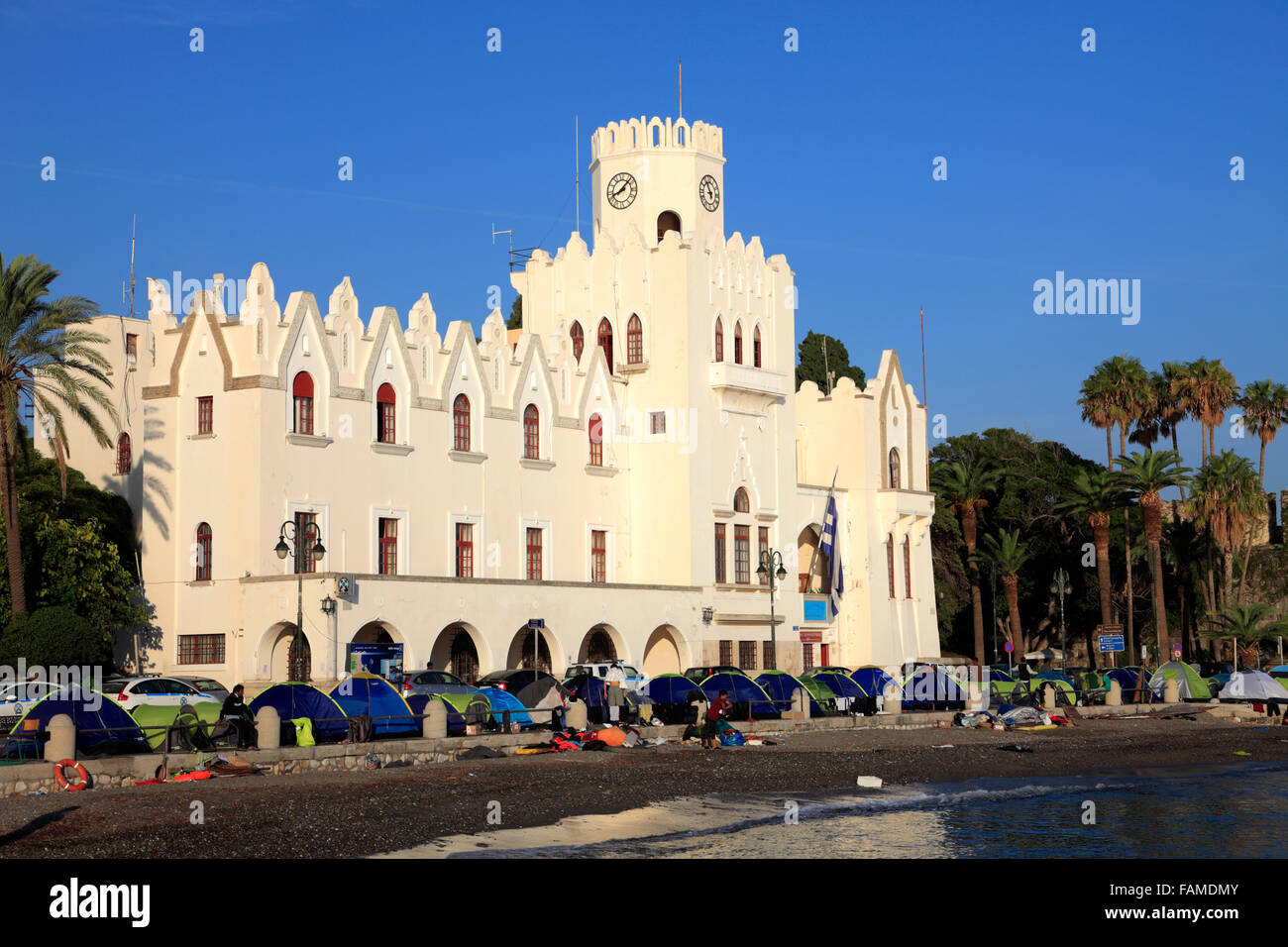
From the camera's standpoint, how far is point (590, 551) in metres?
56.2

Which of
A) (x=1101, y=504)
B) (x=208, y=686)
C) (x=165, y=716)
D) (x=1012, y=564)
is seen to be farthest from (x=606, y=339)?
(x=165, y=716)

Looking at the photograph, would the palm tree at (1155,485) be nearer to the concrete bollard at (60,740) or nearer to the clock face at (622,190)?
the clock face at (622,190)

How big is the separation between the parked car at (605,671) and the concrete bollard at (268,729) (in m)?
16.8

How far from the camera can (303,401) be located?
47500mm

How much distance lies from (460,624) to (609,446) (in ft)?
36.5

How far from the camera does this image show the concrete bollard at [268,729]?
32.1m

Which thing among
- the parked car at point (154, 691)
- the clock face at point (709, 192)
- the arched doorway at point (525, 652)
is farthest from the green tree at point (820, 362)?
the parked car at point (154, 691)

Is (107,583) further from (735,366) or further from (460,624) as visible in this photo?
(735,366)

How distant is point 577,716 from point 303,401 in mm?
14939

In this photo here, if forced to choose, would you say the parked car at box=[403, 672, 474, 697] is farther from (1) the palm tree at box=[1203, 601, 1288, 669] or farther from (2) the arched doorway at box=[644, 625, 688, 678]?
(1) the palm tree at box=[1203, 601, 1288, 669]

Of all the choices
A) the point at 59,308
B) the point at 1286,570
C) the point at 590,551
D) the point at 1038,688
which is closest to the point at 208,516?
the point at 59,308

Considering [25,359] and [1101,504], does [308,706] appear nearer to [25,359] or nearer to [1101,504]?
[25,359]

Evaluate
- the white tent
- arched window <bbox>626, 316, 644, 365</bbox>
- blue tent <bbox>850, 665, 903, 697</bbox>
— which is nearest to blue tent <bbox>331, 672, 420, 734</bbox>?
blue tent <bbox>850, 665, 903, 697</bbox>

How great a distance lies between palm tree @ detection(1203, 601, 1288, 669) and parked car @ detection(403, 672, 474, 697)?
41097mm
